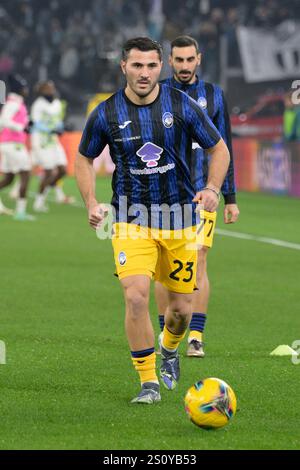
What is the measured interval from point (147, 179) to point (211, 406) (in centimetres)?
172

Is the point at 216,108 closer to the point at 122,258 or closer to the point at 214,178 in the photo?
the point at 214,178

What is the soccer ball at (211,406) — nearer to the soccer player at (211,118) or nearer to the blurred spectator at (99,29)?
the soccer player at (211,118)

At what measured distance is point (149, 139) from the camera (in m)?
8.49

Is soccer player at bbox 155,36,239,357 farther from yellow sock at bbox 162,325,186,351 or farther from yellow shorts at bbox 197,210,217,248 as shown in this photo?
yellow sock at bbox 162,325,186,351

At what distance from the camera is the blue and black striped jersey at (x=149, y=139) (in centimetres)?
851

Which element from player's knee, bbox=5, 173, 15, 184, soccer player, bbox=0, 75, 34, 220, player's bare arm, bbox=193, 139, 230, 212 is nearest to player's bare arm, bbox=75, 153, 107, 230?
player's bare arm, bbox=193, 139, 230, 212

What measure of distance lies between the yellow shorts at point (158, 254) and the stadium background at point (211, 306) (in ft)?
2.41

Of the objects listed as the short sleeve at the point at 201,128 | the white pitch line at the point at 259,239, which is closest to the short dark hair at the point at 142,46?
the short sleeve at the point at 201,128

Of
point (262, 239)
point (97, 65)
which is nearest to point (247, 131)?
point (97, 65)

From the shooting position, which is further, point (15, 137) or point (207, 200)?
point (15, 137)

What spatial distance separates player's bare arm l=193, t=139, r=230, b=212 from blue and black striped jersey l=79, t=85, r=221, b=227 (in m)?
0.08

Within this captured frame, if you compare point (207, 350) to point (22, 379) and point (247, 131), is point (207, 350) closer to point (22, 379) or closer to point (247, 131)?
point (22, 379)

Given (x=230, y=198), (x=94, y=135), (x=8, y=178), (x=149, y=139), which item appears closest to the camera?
(x=149, y=139)

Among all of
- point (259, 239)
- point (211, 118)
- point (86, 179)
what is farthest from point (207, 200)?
point (259, 239)
